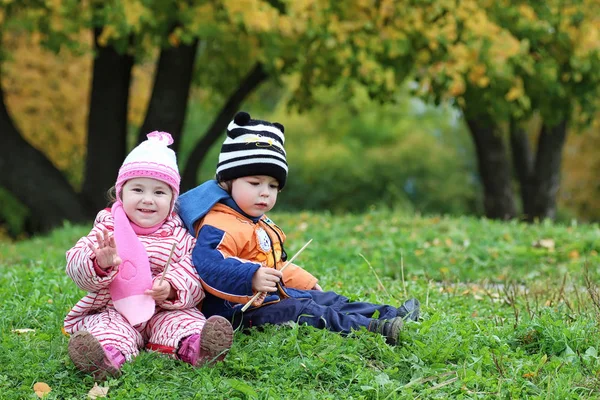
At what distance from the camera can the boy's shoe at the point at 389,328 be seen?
13.0 ft

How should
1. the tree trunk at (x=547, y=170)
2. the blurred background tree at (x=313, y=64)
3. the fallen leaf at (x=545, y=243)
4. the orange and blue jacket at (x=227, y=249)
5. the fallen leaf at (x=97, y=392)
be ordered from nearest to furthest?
the fallen leaf at (x=97, y=392) → the orange and blue jacket at (x=227, y=249) → the fallen leaf at (x=545, y=243) → the blurred background tree at (x=313, y=64) → the tree trunk at (x=547, y=170)

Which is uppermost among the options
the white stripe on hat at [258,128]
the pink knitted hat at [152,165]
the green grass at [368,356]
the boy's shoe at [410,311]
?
the white stripe on hat at [258,128]

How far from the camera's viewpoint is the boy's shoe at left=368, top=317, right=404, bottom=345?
397cm

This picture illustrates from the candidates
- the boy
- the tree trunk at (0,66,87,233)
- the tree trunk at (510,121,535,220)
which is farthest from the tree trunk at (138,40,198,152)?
the boy

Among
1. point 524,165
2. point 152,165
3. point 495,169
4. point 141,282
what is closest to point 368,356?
point 141,282

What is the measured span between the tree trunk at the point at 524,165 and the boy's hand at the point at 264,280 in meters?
12.9

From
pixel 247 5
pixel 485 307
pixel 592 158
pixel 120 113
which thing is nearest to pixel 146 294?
pixel 485 307

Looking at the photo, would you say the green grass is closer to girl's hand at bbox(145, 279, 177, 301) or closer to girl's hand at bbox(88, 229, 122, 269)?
girl's hand at bbox(145, 279, 177, 301)

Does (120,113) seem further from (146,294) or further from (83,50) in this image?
(146,294)

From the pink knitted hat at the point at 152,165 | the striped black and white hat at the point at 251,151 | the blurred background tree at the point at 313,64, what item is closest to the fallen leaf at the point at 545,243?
the blurred background tree at the point at 313,64

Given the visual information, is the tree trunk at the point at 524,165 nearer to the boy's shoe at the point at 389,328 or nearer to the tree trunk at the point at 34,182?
the tree trunk at the point at 34,182

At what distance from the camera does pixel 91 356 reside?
11.6 feet

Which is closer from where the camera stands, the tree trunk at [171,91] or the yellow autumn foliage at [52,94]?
the tree trunk at [171,91]

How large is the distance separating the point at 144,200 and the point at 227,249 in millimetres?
460
